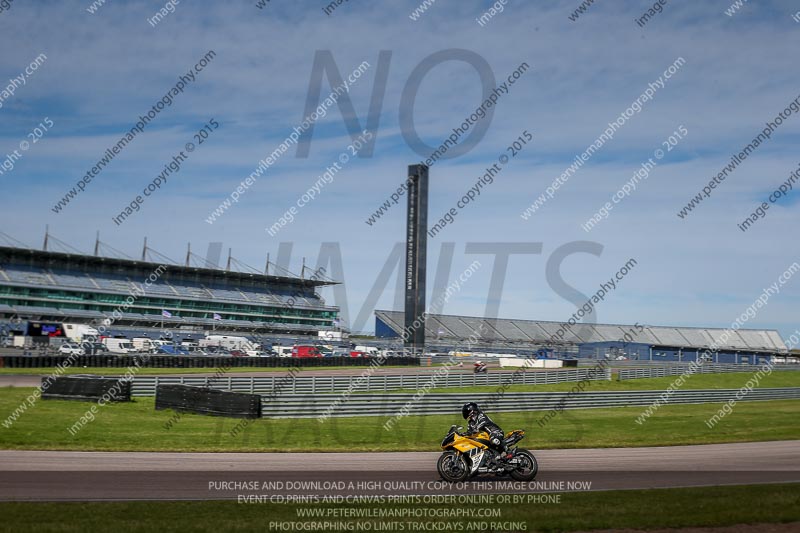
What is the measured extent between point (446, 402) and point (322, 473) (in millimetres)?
15488

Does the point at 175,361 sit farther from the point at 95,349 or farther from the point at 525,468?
the point at 525,468

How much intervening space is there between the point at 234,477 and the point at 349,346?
76.0 m

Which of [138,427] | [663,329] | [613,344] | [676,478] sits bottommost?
[676,478]

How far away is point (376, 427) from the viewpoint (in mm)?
25953

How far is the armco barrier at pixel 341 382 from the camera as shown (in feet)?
108

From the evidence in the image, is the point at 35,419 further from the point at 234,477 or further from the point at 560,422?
the point at 560,422

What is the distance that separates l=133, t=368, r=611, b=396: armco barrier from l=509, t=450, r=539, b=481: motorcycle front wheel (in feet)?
59.8

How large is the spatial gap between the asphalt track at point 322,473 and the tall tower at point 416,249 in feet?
233

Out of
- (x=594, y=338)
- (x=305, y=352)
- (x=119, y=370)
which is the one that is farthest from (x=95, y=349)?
(x=594, y=338)

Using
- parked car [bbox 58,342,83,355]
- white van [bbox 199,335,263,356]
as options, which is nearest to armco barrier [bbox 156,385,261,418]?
parked car [bbox 58,342,83,355]

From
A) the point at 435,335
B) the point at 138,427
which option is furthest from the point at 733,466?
the point at 435,335

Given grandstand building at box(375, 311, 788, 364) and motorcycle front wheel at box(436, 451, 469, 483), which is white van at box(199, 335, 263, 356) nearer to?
grandstand building at box(375, 311, 788, 364)

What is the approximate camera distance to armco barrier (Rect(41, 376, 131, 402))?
2831 cm

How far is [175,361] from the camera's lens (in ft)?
174
